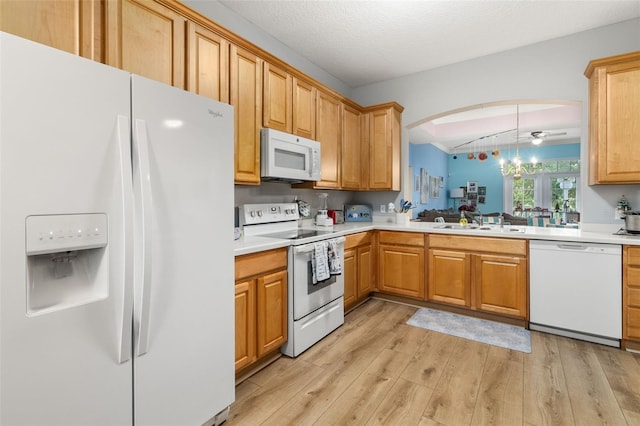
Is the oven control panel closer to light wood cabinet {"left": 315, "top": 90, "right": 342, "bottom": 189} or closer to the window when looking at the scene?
light wood cabinet {"left": 315, "top": 90, "right": 342, "bottom": 189}

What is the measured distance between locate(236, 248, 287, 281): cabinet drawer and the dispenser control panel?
0.88 metres

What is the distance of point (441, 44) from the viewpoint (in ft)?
10.8

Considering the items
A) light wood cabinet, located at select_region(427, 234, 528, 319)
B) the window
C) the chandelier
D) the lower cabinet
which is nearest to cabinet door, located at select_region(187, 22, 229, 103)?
the lower cabinet

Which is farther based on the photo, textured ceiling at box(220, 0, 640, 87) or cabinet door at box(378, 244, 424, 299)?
cabinet door at box(378, 244, 424, 299)

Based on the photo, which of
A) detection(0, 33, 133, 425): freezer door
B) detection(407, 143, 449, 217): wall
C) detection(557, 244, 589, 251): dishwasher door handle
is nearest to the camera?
detection(0, 33, 133, 425): freezer door

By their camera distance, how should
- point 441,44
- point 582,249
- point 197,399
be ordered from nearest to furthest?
point 197,399, point 582,249, point 441,44

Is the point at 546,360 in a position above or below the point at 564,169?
below

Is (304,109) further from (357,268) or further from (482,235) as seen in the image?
(482,235)

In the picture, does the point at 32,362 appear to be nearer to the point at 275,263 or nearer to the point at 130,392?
the point at 130,392

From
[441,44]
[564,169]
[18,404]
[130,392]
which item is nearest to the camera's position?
[18,404]

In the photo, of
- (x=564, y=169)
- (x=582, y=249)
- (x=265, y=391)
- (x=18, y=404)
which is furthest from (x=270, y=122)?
(x=564, y=169)

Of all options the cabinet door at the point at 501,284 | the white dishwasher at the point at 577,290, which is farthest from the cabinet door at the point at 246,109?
the white dishwasher at the point at 577,290

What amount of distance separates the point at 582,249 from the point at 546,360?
964mm

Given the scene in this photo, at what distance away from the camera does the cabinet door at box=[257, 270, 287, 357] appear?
2.12 metres
